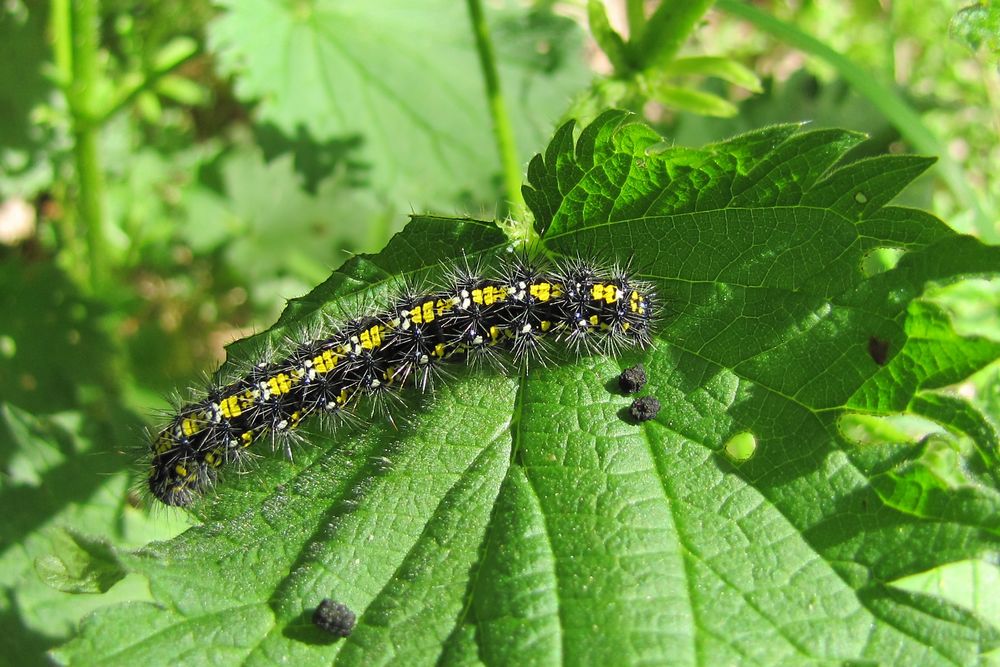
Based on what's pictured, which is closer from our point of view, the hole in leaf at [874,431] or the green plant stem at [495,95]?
the hole in leaf at [874,431]

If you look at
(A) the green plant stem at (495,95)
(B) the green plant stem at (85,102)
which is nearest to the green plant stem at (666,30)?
(A) the green plant stem at (495,95)

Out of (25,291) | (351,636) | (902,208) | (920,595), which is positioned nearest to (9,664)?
(351,636)

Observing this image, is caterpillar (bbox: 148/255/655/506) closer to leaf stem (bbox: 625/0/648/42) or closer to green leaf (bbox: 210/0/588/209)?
leaf stem (bbox: 625/0/648/42)

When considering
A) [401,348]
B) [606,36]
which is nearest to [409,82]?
[606,36]

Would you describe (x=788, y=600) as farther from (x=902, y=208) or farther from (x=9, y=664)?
(x=9, y=664)

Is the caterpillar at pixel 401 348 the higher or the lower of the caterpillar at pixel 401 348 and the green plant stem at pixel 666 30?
the lower

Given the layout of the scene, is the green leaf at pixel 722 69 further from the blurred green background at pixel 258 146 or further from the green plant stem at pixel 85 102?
the green plant stem at pixel 85 102

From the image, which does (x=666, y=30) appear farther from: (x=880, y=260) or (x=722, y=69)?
(x=880, y=260)
